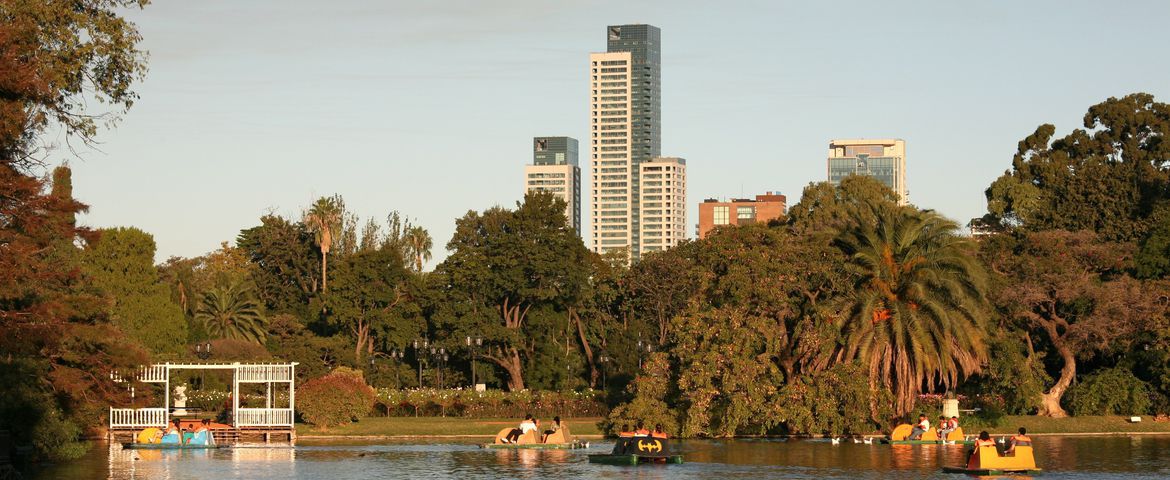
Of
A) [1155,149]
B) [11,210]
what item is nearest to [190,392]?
[11,210]

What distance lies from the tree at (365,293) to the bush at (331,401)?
90.6ft

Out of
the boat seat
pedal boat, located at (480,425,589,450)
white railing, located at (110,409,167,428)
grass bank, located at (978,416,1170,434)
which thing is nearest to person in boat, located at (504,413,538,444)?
pedal boat, located at (480,425,589,450)

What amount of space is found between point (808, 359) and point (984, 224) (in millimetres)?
30765

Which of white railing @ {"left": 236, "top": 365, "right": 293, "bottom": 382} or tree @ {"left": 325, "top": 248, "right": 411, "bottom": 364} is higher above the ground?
tree @ {"left": 325, "top": 248, "right": 411, "bottom": 364}

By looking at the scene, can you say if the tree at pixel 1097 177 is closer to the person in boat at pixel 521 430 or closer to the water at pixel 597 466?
the water at pixel 597 466

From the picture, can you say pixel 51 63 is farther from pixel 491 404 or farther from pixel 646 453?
pixel 491 404

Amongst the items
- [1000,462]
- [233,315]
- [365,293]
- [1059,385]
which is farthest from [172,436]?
[233,315]

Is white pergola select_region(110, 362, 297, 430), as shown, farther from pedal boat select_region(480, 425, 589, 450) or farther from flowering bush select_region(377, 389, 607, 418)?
flowering bush select_region(377, 389, 607, 418)

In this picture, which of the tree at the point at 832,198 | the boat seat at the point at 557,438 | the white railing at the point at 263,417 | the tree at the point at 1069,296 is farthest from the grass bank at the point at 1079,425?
the white railing at the point at 263,417

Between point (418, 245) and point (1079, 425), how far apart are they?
70657mm

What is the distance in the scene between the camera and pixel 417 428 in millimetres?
57094

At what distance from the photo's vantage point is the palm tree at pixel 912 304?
51938 mm

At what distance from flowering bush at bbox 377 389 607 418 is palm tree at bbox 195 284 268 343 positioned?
66.6 feet

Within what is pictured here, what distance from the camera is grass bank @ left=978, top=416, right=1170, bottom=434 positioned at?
54.8 meters
